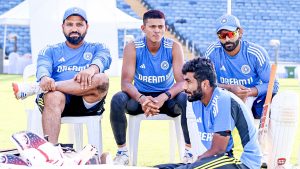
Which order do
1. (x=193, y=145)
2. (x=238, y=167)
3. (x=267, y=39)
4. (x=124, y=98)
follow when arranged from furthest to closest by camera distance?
(x=267, y=39) → (x=124, y=98) → (x=193, y=145) → (x=238, y=167)

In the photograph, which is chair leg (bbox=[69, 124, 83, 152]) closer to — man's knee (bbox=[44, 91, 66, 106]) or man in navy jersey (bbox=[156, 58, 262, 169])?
man's knee (bbox=[44, 91, 66, 106])

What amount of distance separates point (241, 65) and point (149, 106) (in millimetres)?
889

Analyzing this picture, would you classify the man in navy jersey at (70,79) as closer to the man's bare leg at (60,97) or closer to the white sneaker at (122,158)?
the man's bare leg at (60,97)

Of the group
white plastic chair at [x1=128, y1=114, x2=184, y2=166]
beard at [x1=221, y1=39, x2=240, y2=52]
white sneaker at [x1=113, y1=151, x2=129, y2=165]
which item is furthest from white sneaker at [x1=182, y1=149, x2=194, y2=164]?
beard at [x1=221, y1=39, x2=240, y2=52]

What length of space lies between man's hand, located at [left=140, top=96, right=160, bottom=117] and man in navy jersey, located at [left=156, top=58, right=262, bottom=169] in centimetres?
130

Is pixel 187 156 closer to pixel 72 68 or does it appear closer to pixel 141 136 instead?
pixel 72 68

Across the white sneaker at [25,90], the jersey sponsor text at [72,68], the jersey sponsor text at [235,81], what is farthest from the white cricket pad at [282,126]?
the white sneaker at [25,90]

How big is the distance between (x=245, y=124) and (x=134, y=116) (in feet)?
6.02

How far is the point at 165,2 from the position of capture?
109 ft

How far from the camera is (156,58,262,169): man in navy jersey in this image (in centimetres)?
476

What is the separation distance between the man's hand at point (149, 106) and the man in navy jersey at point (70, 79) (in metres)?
0.32

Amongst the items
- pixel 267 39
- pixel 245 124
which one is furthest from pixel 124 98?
pixel 267 39

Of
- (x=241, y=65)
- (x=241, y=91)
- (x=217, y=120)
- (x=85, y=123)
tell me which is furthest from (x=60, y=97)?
(x=217, y=120)

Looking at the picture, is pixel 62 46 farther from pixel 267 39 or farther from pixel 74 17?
pixel 267 39
